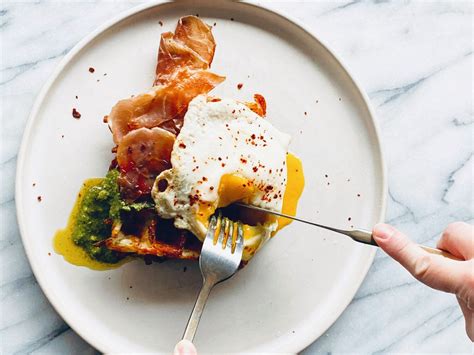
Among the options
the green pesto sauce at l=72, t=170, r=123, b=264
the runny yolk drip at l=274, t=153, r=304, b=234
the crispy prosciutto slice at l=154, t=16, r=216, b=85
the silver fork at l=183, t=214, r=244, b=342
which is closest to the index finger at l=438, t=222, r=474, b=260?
the runny yolk drip at l=274, t=153, r=304, b=234

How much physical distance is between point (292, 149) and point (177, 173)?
872 mm

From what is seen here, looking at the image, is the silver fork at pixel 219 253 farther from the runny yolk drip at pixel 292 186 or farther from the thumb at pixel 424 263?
the thumb at pixel 424 263

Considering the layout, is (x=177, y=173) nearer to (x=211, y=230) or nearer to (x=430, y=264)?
(x=211, y=230)

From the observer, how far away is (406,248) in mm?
2695

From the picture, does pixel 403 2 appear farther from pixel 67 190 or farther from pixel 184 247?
pixel 67 190

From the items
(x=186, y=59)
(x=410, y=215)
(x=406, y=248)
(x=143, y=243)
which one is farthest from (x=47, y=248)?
(x=410, y=215)

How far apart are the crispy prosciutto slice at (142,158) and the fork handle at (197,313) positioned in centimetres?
58

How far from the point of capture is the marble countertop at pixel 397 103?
3523mm

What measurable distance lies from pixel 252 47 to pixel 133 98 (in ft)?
2.69

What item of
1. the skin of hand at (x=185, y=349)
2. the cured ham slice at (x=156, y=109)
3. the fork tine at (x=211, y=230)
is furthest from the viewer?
the cured ham slice at (x=156, y=109)

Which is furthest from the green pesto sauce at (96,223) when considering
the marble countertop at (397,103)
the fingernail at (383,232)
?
the fingernail at (383,232)

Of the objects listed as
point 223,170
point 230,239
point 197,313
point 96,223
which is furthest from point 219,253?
point 96,223

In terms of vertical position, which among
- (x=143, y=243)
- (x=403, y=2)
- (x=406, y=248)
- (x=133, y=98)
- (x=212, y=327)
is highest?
(x=403, y=2)

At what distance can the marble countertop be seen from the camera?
3523mm
